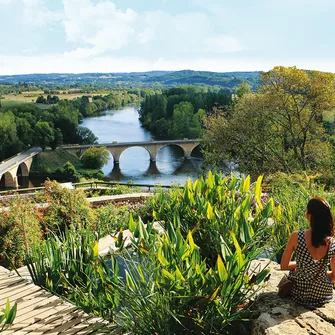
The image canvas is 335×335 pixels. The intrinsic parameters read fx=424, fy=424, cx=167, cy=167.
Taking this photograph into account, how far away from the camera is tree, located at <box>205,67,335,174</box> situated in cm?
1606

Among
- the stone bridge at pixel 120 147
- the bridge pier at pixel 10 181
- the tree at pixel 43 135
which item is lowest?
the bridge pier at pixel 10 181

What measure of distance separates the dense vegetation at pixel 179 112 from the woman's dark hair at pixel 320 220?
55.6m

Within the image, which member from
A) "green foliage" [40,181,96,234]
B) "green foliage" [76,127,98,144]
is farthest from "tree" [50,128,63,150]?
"green foliage" [40,181,96,234]

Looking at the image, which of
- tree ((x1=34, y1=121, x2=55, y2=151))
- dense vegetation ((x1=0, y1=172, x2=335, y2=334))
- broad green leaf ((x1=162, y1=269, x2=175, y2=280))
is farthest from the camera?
tree ((x1=34, y1=121, x2=55, y2=151))

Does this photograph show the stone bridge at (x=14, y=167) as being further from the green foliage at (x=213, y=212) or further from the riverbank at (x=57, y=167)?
the green foliage at (x=213, y=212)

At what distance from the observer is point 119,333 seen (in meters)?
3.25

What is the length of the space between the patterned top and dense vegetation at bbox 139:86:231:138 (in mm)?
55545

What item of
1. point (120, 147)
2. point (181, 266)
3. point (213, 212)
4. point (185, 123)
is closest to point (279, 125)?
point (213, 212)

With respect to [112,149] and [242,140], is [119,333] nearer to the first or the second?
[242,140]

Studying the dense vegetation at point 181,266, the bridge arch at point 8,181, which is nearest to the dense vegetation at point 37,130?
the bridge arch at point 8,181

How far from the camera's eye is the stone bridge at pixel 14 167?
44469 mm

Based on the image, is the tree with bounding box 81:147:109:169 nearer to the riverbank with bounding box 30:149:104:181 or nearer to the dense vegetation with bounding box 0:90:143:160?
the riverbank with bounding box 30:149:104:181

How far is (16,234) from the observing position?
5.75 metres

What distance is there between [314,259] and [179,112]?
214 feet
